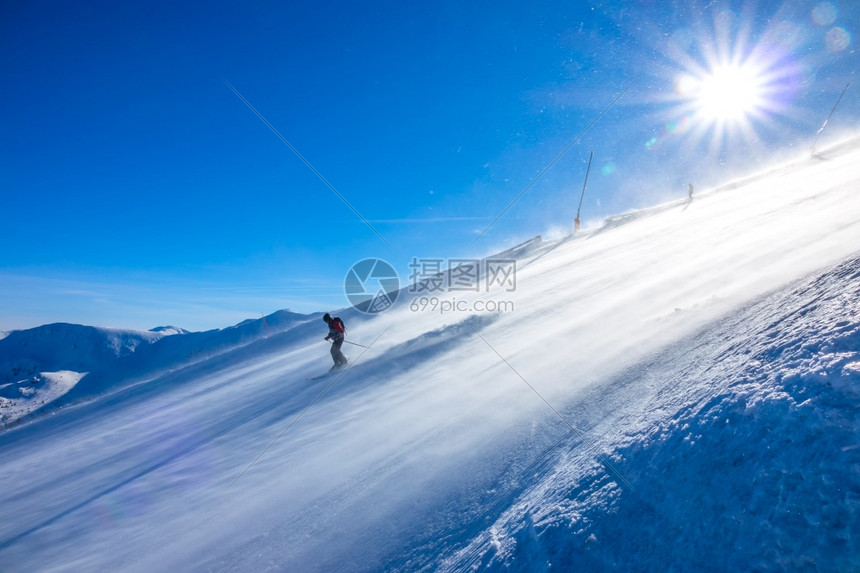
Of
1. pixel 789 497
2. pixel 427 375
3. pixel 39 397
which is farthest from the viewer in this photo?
pixel 39 397

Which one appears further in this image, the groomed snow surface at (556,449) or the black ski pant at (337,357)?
the black ski pant at (337,357)

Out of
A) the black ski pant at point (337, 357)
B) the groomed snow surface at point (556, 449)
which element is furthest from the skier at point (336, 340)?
the groomed snow surface at point (556, 449)

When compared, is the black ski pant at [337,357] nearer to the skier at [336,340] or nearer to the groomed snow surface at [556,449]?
the skier at [336,340]

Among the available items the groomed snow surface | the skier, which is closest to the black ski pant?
the skier

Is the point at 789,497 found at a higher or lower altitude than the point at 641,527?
higher

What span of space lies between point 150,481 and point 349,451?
440 cm

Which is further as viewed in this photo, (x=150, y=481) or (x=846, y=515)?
(x=150, y=481)

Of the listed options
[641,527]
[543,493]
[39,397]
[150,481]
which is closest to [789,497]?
[641,527]

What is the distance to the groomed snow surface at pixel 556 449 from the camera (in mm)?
1755

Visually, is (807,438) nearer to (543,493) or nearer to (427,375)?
A: (543,493)

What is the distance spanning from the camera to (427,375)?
24.8 feet

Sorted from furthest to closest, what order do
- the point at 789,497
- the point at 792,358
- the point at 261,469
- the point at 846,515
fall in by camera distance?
the point at 261,469, the point at 792,358, the point at 789,497, the point at 846,515

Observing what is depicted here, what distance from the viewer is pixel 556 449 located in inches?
134

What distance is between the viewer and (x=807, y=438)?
5.53ft
